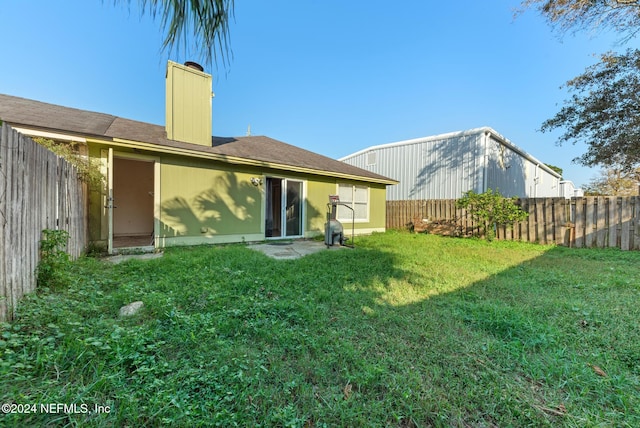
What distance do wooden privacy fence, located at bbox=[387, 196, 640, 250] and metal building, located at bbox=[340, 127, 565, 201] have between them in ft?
10.2

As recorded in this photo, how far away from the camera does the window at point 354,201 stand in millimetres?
9820

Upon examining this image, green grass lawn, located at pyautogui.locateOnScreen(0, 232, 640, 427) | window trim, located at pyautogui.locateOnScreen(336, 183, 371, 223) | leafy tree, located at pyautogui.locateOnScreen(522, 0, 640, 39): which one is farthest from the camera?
window trim, located at pyautogui.locateOnScreen(336, 183, 371, 223)

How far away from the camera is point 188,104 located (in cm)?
698

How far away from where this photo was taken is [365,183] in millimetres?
10586

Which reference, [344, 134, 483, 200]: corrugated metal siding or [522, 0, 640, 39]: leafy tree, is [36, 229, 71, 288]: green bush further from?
[522, 0, 640, 39]: leafy tree

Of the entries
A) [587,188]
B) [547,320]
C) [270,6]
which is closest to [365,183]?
[547,320]

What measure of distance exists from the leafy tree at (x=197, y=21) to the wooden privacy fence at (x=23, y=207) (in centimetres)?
210

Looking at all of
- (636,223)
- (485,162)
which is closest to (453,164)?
(485,162)

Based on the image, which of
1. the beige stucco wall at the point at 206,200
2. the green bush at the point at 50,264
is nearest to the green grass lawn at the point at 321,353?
the green bush at the point at 50,264

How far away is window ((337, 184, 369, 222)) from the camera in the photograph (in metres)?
9.82

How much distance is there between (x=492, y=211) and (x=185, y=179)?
969cm

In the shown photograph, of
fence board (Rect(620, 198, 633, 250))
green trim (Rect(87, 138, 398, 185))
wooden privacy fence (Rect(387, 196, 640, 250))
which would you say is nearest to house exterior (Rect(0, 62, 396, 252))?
green trim (Rect(87, 138, 398, 185))

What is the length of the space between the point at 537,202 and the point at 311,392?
398 inches

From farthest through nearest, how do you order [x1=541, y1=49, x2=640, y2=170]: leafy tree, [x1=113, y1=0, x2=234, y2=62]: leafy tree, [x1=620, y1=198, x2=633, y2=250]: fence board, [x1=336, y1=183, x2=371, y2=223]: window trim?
[x1=336, y1=183, x2=371, y2=223]: window trim
[x1=541, y1=49, x2=640, y2=170]: leafy tree
[x1=620, y1=198, x2=633, y2=250]: fence board
[x1=113, y1=0, x2=234, y2=62]: leafy tree
